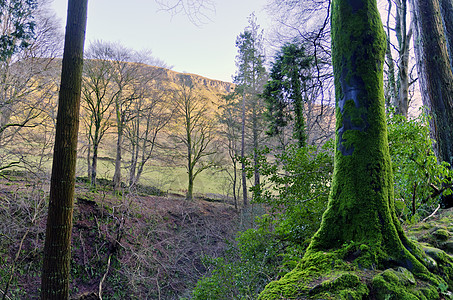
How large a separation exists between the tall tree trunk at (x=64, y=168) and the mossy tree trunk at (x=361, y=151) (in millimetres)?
3531

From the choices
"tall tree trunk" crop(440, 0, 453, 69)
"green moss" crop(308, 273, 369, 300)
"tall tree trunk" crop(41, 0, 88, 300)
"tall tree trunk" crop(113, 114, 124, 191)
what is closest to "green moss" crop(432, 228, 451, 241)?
"green moss" crop(308, 273, 369, 300)

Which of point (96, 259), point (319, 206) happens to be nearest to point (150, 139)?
point (96, 259)

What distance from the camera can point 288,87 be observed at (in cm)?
1302

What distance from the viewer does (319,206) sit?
4.50 metres

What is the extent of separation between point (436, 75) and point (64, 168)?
23.6 feet

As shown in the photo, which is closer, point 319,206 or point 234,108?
point 319,206

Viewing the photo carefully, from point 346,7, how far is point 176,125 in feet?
65.1

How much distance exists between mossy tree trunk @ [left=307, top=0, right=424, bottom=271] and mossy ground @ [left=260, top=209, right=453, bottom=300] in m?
0.16

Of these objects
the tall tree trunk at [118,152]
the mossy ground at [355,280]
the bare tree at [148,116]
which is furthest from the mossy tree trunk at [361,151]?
the bare tree at [148,116]

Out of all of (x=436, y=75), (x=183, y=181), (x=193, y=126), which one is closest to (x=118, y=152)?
(x=193, y=126)

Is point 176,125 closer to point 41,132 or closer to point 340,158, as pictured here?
point 41,132

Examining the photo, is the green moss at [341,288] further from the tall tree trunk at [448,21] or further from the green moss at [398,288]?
the tall tree trunk at [448,21]

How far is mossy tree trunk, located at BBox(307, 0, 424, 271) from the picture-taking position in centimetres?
225

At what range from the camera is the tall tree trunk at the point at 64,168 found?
3.63 metres
